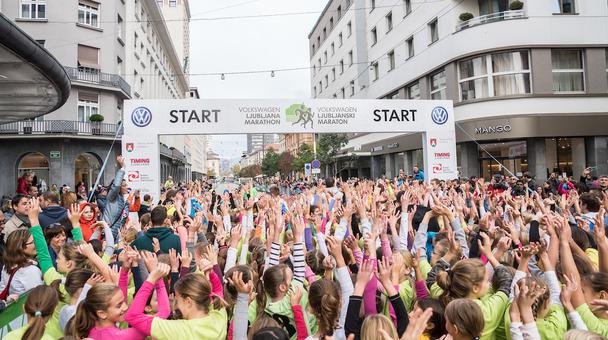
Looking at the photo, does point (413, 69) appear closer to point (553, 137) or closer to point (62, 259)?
point (553, 137)

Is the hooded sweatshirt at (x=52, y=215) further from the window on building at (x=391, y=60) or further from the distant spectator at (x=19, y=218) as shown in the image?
the window on building at (x=391, y=60)

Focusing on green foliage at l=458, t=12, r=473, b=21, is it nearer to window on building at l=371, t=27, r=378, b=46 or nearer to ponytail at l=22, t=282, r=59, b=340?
window on building at l=371, t=27, r=378, b=46

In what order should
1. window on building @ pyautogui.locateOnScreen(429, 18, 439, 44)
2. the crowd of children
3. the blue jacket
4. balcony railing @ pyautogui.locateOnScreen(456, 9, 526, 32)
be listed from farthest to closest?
window on building @ pyautogui.locateOnScreen(429, 18, 439, 44), balcony railing @ pyautogui.locateOnScreen(456, 9, 526, 32), the blue jacket, the crowd of children

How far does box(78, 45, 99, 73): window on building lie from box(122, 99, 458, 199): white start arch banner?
1681 centimetres

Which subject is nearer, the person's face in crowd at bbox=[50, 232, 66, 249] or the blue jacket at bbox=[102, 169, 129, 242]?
the person's face in crowd at bbox=[50, 232, 66, 249]

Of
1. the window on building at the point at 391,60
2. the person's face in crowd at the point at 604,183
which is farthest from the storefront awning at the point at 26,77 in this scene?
the window on building at the point at 391,60

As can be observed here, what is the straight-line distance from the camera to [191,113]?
12.3m

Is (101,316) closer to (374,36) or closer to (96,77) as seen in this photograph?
(96,77)

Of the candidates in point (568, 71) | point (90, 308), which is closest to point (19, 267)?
A: point (90, 308)

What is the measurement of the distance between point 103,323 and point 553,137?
20.9 m

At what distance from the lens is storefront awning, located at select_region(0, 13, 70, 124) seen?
5938 mm

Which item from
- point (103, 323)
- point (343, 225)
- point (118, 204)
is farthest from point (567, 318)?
point (118, 204)

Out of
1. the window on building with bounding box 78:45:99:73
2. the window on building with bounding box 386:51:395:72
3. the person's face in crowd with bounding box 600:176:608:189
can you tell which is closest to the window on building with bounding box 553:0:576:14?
the window on building with bounding box 386:51:395:72

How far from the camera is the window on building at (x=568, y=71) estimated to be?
61.2 ft
